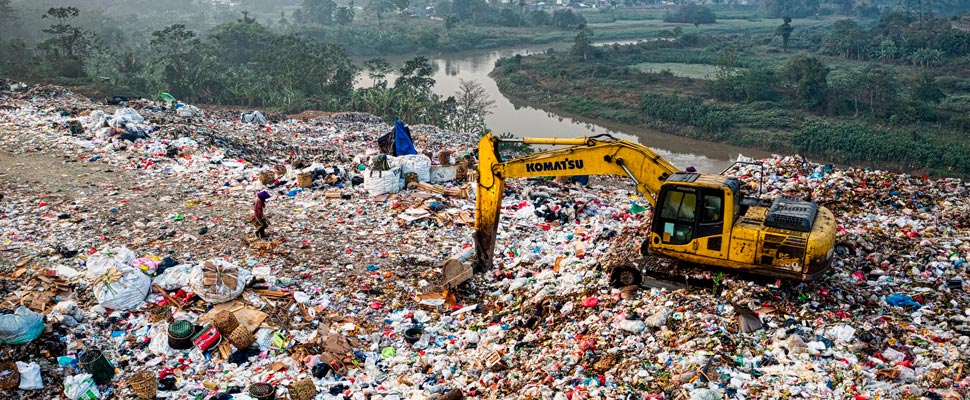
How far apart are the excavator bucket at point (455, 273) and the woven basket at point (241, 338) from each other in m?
2.15

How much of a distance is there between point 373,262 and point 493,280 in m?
1.54

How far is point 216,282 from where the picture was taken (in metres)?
6.89

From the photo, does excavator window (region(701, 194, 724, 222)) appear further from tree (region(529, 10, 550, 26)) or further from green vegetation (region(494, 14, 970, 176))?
tree (region(529, 10, 550, 26))

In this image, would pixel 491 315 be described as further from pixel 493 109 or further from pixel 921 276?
pixel 493 109

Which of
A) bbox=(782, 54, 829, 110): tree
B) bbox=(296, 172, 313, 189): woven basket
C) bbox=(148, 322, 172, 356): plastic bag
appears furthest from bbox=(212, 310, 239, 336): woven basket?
bbox=(782, 54, 829, 110): tree

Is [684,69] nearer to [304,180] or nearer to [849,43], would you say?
[849,43]

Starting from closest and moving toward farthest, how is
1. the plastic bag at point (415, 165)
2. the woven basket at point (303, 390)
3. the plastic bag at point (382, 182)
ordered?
the woven basket at point (303, 390), the plastic bag at point (382, 182), the plastic bag at point (415, 165)

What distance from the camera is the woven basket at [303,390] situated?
5745mm

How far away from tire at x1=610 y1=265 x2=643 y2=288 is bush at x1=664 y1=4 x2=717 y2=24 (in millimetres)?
55330

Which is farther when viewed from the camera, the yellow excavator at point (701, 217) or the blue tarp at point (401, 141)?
the blue tarp at point (401, 141)

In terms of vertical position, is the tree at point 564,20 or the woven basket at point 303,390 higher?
the tree at point 564,20

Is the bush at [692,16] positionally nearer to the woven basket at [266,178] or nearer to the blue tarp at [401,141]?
the blue tarp at [401,141]

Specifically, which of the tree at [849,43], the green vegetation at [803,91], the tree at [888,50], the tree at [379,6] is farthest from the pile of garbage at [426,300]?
the tree at [379,6]

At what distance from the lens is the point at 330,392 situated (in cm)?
587
